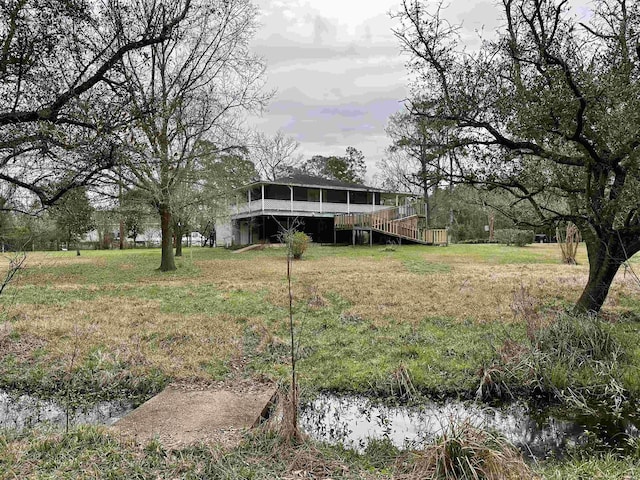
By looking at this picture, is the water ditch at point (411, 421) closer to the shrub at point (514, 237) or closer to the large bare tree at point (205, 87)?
the large bare tree at point (205, 87)

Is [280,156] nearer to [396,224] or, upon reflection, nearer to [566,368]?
[396,224]

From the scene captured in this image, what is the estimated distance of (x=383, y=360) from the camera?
17.9ft

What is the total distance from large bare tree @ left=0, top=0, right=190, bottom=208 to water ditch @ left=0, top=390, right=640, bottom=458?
2.70 meters

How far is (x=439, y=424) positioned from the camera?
3.95m

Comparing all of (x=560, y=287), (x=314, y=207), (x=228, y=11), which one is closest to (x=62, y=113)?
(x=560, y=287)

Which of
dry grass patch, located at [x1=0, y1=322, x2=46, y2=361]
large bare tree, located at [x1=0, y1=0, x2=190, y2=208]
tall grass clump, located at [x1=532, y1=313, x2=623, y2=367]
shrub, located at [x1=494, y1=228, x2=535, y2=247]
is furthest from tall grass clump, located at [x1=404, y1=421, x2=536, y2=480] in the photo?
shrub, located at [x1=494, y1=228, x2=535, y2=247]

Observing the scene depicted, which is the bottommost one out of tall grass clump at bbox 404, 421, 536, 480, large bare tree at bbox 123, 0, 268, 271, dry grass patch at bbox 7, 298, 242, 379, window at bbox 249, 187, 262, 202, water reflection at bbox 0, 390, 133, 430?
water reflection at bbox 0, 390, 133, 430

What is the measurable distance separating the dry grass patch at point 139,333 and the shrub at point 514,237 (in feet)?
77.0

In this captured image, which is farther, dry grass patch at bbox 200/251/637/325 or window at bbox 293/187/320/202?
window at bbox 293/187/320/202

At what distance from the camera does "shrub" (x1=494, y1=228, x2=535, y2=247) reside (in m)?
26.5

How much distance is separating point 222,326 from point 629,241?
666 cm

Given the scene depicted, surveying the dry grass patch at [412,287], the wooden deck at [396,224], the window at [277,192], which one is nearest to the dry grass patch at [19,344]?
the dry grass patch at [412,287]

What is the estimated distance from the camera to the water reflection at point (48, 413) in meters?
3.97

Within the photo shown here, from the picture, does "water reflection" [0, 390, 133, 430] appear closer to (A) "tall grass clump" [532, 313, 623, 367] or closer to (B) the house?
(A) "tall grass clump" [532, 313, 623, 367]
